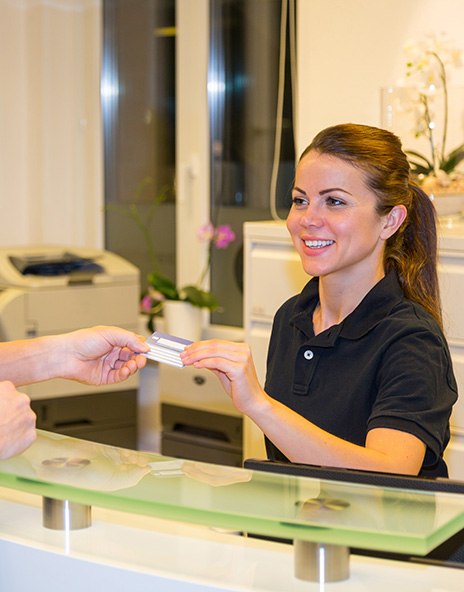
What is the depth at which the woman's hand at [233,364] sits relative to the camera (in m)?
1.72

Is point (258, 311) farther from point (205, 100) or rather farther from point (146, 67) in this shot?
point (146, 67)

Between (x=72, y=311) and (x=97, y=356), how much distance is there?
2848 millimetres

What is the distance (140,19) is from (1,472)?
449cm

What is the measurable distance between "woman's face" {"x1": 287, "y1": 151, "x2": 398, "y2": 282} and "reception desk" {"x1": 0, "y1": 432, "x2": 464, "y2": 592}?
793mm

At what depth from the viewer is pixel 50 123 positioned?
5.74 meters

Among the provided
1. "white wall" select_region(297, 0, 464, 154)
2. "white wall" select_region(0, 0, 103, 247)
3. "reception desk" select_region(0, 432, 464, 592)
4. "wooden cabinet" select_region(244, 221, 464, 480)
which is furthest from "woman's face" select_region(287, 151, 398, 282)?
"white wall" select_region(0, 0, 103, 247)

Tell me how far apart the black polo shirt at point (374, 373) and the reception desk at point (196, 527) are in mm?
590

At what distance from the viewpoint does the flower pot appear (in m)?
4.95

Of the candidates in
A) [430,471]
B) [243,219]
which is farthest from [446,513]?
[243,219]

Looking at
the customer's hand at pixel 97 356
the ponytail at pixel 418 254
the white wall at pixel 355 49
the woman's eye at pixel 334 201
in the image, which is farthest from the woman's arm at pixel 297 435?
the white wall at pixel 355 49

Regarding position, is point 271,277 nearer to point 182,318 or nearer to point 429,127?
point 429,127

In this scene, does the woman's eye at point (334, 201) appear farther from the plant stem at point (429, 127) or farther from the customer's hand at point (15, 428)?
the plant stem at point (429, 127)

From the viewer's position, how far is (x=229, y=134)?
5176mm

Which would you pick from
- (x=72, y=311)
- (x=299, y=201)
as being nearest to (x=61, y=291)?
(x=72, y=311)
